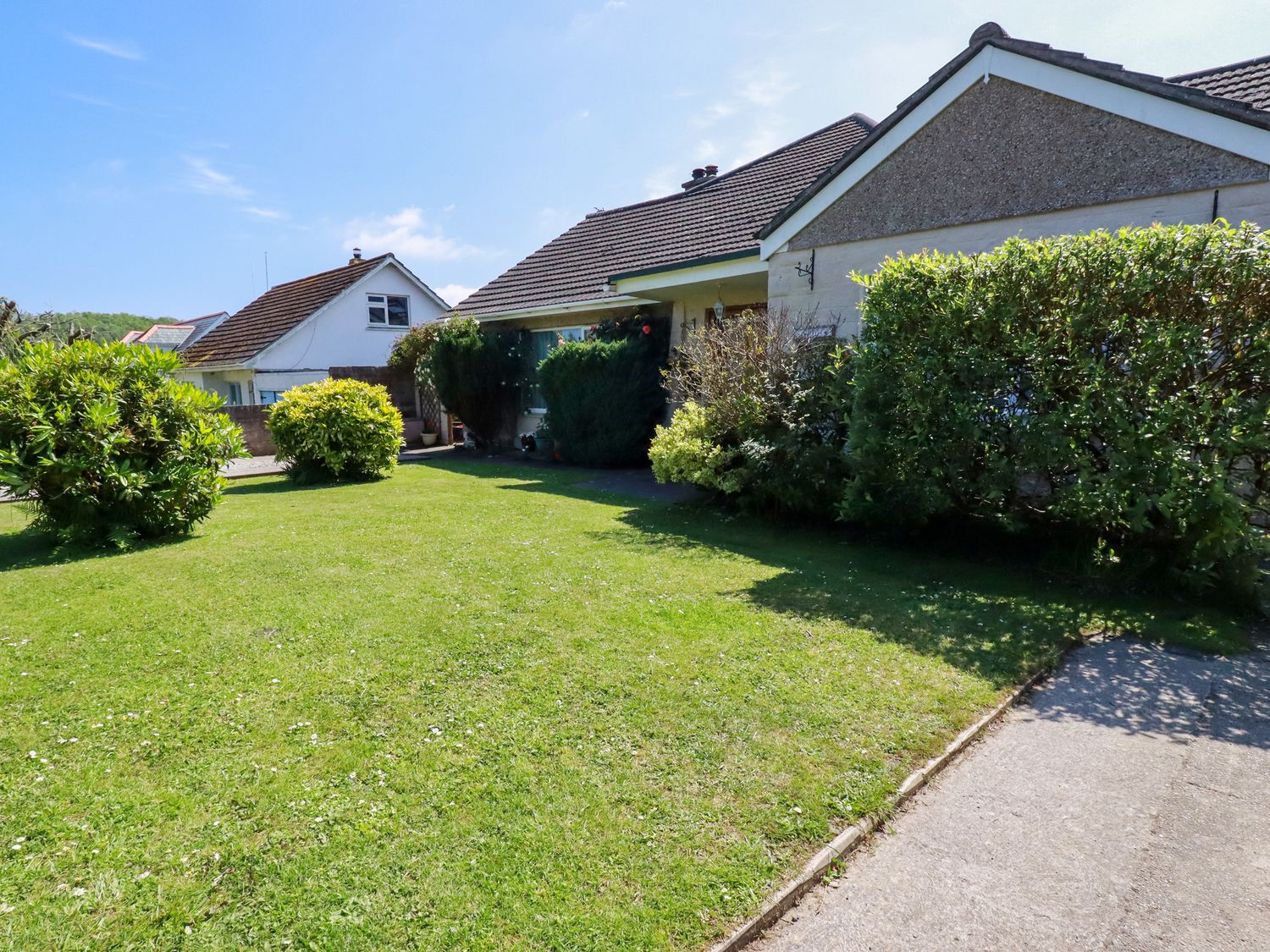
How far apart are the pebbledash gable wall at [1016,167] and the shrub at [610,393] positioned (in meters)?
4.68

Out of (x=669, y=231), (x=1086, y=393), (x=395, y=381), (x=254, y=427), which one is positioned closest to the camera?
(x=1086, y=393)

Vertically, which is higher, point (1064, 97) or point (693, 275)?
point (1064, 97)

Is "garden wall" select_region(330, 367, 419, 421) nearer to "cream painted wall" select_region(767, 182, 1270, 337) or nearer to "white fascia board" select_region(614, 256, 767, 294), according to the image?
"white fascia board" select_region(614, 256, 767, 294)

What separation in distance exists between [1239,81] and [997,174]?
3.38 meters

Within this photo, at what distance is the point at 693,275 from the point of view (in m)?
13.2

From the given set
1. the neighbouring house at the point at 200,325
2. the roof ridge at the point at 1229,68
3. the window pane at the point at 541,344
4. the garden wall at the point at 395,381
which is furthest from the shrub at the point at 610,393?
the neighbouring house at the point at 200,325

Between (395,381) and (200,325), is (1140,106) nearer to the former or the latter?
(395,381)

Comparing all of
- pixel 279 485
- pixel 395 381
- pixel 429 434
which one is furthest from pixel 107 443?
pixel 395 381

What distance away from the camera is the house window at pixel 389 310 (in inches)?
1082

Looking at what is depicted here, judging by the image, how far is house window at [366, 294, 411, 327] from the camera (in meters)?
27.5

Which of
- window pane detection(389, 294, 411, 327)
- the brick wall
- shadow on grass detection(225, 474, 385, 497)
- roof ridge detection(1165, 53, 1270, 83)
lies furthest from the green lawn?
window pane detection(389, 294, 411, 327)

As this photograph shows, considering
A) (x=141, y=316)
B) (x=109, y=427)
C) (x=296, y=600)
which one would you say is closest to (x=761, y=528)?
(x=296, y=600)

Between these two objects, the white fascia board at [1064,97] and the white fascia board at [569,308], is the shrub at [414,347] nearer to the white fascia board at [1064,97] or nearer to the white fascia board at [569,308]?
the white fascia board at [569,308]

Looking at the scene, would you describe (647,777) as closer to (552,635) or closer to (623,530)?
(552,635)
